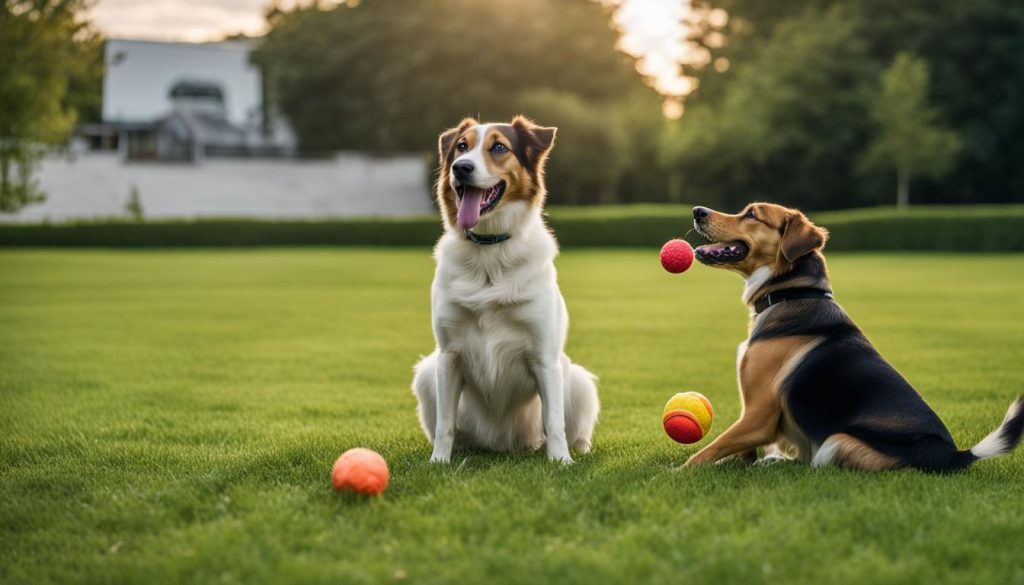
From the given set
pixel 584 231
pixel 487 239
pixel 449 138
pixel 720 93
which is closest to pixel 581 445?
pixel 487 239

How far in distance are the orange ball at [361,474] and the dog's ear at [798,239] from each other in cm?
268

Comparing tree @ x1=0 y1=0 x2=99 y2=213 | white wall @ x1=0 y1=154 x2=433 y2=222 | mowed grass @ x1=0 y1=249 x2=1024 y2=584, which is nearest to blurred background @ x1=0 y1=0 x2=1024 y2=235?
white wall @ x1=0 y1=154 x2=433 y2=222

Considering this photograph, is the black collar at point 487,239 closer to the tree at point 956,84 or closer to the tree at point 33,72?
the tree at point 33,72

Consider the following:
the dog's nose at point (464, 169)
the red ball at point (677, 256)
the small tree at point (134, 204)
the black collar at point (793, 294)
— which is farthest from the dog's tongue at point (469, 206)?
the small tree at point (134, 204)

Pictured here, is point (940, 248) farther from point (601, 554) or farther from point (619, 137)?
point (601, 554)

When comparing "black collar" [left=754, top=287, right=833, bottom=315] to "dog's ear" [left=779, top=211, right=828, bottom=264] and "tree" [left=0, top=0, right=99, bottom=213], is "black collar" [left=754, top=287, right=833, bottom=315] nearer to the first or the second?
"dog's ear" [left=779, top=211, right=828, bottom=264]

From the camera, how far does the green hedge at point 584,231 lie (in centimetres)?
3259

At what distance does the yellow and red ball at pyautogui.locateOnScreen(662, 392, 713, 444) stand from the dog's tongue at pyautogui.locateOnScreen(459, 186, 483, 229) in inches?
67.7

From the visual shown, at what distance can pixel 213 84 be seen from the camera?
216 ft

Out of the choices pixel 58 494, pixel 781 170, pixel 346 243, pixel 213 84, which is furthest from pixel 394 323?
pixel 213 84

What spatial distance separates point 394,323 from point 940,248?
24.7 meters

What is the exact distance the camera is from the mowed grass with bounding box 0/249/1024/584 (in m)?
3.95

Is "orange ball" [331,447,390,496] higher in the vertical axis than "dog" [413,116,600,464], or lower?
lower

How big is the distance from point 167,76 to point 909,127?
4714 cm
